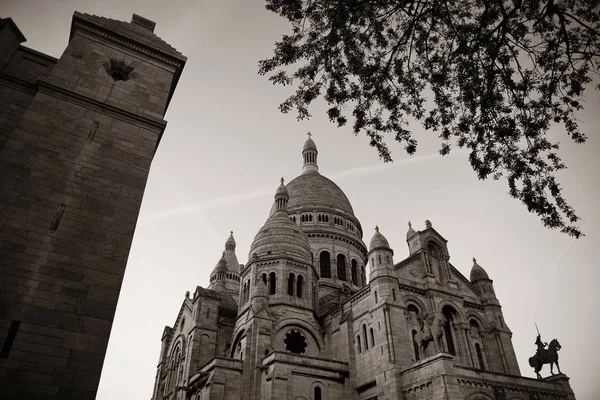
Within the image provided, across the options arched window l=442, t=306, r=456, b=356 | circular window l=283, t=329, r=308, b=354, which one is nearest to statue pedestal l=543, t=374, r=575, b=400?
arched window l=442, t=306, r=456, b=356

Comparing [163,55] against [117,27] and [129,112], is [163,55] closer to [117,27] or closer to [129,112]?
[117,27]

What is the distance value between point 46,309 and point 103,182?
13.6 feet

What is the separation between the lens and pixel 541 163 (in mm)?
10258

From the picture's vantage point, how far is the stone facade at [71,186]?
976cm

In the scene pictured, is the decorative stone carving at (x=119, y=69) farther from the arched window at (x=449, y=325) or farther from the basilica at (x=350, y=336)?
the arched window at (x=449, y=325)

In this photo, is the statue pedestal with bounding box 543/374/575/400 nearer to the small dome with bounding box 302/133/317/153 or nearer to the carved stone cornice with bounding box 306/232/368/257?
the carved stone cornice with bounding box 306/232/368/257

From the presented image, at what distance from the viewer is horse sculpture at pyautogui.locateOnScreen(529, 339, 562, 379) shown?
24.7 m

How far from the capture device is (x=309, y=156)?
183 ft

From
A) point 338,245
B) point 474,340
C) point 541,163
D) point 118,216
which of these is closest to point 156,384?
point 338,245

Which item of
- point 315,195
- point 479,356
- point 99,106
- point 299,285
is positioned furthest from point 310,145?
point 99,106

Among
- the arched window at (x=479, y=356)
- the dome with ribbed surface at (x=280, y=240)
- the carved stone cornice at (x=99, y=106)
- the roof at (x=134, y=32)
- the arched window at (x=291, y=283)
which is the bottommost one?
the arched window at (x=479, y=356)

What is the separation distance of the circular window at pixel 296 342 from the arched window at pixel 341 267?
1200 cm

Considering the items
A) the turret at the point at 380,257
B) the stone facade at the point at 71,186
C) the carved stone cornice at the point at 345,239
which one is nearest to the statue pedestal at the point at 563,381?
the turret at the point at 380,257

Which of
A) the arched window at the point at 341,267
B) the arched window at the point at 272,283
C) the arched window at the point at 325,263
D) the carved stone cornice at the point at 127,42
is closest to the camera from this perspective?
the carved stone cornice at the point at 127,42
